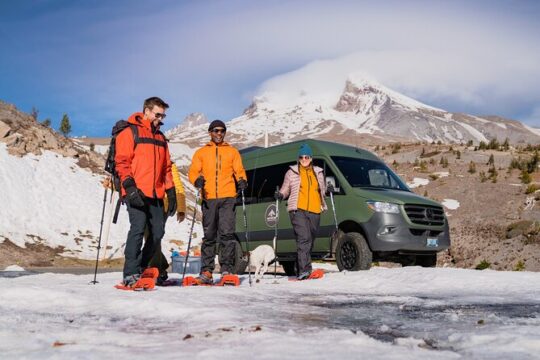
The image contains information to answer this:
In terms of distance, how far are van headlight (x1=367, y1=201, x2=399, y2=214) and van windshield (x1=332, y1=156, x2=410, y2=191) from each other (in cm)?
67

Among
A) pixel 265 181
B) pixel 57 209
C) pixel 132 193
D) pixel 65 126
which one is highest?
pixel 65 126

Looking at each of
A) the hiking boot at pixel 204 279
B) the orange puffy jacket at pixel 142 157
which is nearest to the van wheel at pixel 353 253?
the hiking boot at pixel 204 279

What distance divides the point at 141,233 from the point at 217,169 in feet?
4.97

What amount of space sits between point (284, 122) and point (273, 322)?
7712 inches

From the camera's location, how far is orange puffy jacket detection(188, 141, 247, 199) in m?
7.25

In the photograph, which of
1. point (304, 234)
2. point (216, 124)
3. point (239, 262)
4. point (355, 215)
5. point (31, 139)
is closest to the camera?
point (216, 124)

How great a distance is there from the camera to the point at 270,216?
413 inches

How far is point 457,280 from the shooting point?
22.6 ft

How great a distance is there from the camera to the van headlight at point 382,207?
352 inches

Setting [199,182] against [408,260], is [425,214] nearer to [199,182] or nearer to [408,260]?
[408,260]

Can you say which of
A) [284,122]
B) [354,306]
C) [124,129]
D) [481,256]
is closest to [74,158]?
[481,256]

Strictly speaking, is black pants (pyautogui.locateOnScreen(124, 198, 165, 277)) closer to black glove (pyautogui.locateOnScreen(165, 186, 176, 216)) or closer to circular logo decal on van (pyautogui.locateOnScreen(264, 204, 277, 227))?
black glove (pyautogui.locateOnScreen(165, 186, 176, 216))

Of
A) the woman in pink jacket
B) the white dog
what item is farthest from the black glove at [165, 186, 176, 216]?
the white dog

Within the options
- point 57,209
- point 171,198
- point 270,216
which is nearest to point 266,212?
point 270,216
